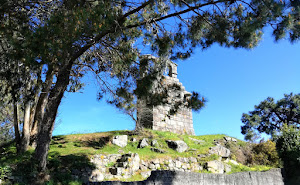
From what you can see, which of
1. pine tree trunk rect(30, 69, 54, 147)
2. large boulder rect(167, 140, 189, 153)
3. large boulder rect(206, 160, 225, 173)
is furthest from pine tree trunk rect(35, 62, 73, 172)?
large boulder rect(206, 160, 225, 173)

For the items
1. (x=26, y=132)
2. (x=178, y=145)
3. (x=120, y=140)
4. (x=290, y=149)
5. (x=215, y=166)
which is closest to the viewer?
(x=26, y=132)

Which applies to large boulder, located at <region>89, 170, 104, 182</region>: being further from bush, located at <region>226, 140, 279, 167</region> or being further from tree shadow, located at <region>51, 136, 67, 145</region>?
bush, located at <region>226, 140, 279, 167</region>

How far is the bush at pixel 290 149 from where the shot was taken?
12.5m

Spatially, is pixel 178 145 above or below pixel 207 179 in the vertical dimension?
above

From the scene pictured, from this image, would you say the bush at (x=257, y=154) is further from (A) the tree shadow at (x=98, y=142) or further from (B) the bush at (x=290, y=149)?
(A) the tree shadow at (x=98, y=142)

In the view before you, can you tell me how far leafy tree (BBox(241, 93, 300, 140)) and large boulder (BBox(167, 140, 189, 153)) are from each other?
11.1m

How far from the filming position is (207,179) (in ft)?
23.8

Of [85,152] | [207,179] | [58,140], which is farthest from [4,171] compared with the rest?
[207,179]

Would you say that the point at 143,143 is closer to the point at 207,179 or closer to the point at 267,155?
the point at 207,179

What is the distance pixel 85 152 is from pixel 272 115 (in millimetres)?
18358

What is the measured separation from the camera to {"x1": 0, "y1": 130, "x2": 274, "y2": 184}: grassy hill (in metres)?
7.59

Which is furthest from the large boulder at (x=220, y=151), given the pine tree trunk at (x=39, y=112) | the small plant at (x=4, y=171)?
the small plant at (x=4, y=171)

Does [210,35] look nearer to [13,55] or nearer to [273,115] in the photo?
[13,55]

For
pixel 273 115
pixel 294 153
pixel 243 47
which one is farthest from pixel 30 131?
pixel 273 115
